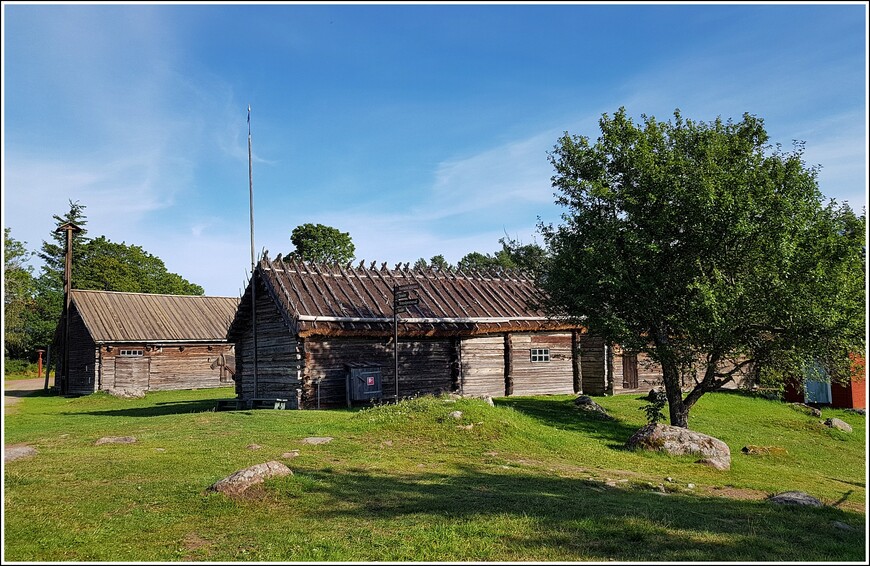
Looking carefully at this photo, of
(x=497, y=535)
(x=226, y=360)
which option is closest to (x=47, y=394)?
(x=226, y=360)

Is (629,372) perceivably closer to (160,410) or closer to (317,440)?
(317,440)

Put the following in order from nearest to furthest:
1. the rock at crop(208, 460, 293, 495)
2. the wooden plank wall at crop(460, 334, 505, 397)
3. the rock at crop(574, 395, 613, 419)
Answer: the rock at crop(208, 460, 293, 495), the rock at crop(574, 395, 613, 419), the wooden plank wall at crop(460, 334, 505, 397)

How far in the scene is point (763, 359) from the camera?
813 inches

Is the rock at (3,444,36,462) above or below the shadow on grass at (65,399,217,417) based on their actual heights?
above

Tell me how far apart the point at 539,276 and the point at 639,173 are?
232 inches

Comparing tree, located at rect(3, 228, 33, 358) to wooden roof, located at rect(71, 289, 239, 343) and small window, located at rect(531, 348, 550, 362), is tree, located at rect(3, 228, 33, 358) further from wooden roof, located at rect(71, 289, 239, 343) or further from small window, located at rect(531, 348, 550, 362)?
small window, located at rect(531, 348, 550, 362)

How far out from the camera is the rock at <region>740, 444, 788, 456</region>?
65.0 feet

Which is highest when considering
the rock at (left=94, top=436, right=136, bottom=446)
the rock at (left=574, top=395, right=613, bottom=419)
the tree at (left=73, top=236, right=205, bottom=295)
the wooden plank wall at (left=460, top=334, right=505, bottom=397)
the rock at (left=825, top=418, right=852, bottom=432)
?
the tree at (left=73, top=236, right=205, bottom=295)

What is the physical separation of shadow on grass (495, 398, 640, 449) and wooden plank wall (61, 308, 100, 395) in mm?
26204

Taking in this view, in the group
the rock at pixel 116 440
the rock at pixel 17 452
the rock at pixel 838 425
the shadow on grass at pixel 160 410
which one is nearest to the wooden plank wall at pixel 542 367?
the rock at pixel 838 425

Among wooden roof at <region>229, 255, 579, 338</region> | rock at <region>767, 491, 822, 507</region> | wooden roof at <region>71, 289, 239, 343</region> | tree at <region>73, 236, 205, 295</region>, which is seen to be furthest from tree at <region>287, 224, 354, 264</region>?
rock at <region>767, 491, 822, 507</region>

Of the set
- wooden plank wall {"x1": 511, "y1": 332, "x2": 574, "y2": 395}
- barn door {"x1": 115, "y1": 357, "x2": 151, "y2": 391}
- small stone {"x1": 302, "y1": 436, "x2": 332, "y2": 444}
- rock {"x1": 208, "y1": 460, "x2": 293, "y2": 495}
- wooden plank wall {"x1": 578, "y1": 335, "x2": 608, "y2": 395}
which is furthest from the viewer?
barn door {"x1": 115, "y1": 357, "x2": 151, "y2": 391}

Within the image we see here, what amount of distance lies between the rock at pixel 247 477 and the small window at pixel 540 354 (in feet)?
68.3

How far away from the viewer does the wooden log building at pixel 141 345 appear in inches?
1545
